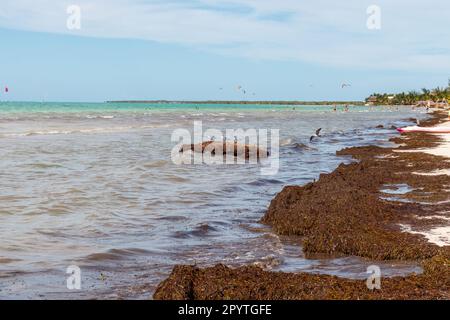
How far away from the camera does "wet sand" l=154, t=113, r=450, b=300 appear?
6141 mm

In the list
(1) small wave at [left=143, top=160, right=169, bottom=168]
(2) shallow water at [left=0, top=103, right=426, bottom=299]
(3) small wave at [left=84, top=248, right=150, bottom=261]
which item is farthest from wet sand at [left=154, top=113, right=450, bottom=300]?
(1) small wave at [left=143, top=160, right=169, bottom=168]

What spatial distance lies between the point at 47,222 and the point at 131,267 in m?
3.68

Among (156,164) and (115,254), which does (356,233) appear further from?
(156,164)

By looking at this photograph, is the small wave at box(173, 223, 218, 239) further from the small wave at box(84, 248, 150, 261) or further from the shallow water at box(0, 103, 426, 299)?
the small wave at box(84, 248, 150, 261)

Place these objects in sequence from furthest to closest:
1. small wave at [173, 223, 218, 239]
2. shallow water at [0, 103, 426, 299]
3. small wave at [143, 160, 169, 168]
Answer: small wave at [143, 160, 169, 168], small wave at [173, 223, 218, 239], shallow water at [0, 103, 426, 299]

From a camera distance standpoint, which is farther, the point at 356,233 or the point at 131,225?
the point at 131,225

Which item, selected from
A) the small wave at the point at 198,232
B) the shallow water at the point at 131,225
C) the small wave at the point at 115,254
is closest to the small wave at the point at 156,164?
the shallow water at the point at 131,225

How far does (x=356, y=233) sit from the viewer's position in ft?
30.5

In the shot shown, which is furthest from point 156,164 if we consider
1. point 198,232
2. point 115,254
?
point 115,254

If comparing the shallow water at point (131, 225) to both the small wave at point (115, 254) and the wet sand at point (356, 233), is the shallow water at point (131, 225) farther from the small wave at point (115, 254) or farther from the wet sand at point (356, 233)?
the wet sand at point (356, 233)

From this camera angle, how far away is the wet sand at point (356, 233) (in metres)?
6.14
